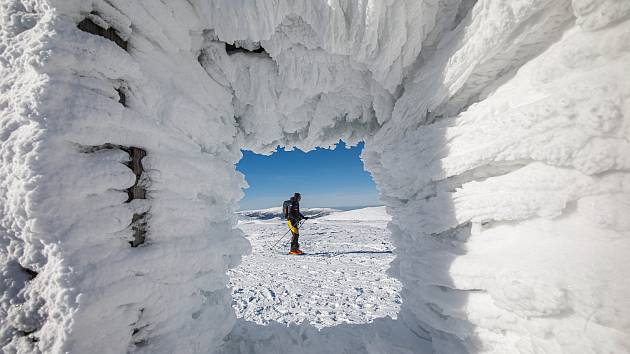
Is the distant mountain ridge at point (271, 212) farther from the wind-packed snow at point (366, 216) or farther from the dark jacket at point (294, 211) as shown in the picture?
the dark jacket at point (294, 211)

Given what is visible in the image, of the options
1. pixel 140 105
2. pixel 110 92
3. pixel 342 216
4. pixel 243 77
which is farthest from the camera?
pixel 342 216

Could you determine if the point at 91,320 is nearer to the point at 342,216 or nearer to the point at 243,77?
the point at 243,77

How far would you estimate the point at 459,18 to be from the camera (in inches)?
61.0

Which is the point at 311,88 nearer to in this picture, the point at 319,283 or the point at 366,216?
the point at 319,283

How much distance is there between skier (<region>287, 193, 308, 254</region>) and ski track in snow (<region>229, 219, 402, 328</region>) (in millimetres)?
311

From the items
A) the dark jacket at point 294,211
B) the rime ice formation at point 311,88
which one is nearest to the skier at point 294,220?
the dark jacket at point 294,211

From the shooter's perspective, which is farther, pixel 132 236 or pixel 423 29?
pixel 423 29

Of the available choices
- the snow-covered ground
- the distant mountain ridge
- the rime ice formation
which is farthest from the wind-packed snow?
the rime ice formation

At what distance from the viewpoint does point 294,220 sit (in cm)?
756

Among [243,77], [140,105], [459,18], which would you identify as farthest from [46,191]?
[459,18]

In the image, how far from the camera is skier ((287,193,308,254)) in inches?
285

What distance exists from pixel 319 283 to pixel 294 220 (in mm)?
2997

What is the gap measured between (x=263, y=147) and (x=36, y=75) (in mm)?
1866

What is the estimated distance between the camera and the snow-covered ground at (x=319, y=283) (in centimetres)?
350
